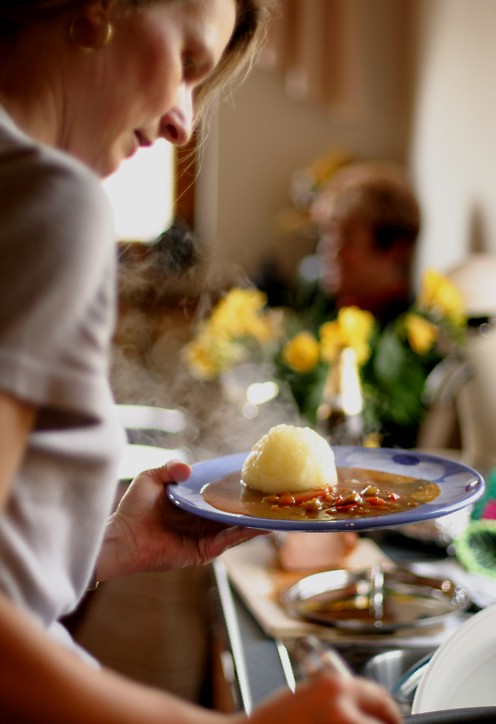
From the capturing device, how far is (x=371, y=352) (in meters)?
2.34

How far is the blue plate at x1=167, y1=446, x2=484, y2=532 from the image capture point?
2.88 ft

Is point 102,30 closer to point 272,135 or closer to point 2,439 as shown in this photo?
point 2,439

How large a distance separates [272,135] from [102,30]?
434cm

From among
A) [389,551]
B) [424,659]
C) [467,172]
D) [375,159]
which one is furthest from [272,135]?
[424,659]

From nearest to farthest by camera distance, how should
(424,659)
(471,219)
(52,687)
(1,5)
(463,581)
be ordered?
(52,687)
(1,5)
(424,659)
(463,581)
(471,219)

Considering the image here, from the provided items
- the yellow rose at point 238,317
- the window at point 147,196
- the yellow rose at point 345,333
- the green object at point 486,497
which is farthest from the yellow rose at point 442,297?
the window at point 147,196

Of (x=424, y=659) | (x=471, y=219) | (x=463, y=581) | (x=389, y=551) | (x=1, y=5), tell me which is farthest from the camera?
(x=471, y=219)

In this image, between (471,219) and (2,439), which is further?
(471,219)

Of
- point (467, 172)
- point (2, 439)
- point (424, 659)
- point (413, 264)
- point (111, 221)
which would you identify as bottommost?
point (413, 264)

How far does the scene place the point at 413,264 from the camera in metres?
4.29

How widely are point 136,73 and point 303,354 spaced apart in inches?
60.9

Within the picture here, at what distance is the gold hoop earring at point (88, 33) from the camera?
651 millimetres

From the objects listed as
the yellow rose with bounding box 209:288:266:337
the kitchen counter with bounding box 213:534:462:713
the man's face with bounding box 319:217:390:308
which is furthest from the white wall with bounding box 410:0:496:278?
the kitchen counter with bounding box 213:534:462:713

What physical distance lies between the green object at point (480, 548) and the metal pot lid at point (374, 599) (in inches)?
1.8
